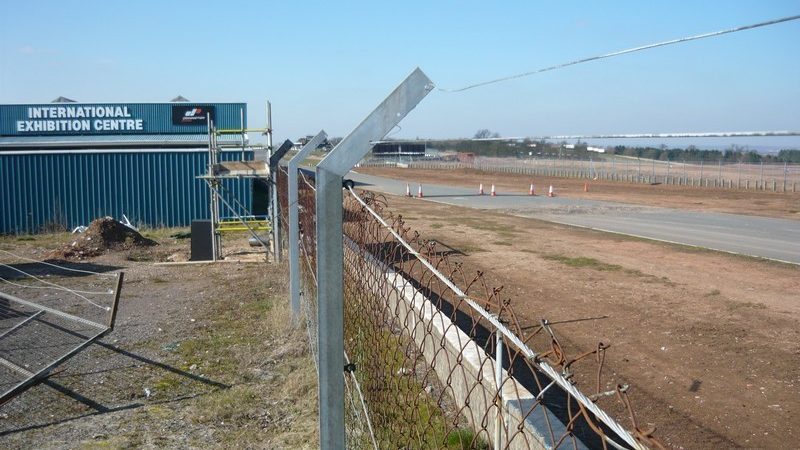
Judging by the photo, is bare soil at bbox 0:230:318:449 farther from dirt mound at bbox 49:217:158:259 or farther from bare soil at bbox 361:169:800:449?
dirt mound at bbox 49:217:158:259

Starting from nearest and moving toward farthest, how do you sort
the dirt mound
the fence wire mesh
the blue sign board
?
the dirt mound
the blue sign board
the fence wire mesh

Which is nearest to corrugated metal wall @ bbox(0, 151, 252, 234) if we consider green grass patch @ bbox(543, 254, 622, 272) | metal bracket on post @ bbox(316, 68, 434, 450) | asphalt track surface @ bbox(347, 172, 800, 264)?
asphalt track surface @ bbox(347, 172, 800, 264)

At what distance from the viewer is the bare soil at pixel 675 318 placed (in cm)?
606

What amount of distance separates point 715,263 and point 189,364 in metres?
9.81

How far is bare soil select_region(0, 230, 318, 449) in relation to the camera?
20.2 ft

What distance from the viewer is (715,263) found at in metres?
14.0

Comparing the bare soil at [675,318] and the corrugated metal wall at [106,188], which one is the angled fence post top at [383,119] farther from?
the corrugated metal wall at [106,188]

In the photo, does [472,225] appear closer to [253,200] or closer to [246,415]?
[253,200]

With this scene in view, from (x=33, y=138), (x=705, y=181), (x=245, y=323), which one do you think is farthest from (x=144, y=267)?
(x=705, y=181)

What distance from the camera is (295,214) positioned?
7.00m

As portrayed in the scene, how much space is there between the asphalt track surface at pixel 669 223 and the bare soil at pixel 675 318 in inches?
59.9

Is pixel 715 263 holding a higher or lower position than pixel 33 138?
lower

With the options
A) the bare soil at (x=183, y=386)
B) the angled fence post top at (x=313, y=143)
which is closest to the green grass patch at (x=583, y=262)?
the bare soil at (x=183, y=386)

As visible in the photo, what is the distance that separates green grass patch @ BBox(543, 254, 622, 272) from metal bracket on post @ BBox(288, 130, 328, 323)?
6501 mm
